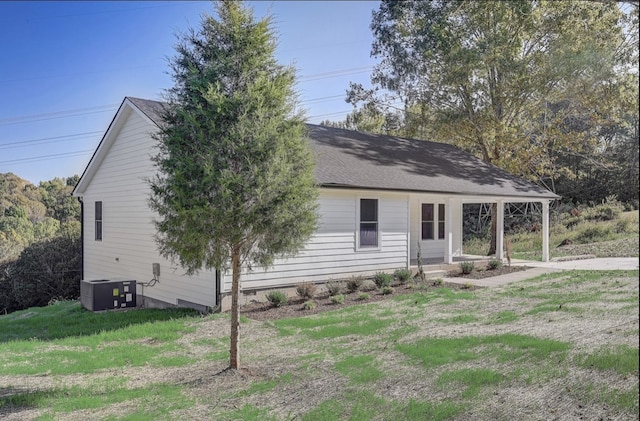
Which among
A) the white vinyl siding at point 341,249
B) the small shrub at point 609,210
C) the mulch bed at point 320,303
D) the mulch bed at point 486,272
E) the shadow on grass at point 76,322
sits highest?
the small shrub at point 609,210

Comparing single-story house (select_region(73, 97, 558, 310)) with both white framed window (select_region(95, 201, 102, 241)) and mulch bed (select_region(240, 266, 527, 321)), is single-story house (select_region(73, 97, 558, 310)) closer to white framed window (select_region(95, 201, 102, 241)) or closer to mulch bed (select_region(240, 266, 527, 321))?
white framed window (select_region(95, 201, 102, 241))

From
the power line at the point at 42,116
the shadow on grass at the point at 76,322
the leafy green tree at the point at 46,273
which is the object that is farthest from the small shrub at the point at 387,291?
the leafy green tree at the point at 46,273

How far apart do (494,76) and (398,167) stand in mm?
7469

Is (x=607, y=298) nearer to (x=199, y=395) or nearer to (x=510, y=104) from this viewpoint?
(x=199, y=395)

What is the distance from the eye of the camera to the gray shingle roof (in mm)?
11461

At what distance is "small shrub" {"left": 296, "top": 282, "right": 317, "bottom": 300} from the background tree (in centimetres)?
970

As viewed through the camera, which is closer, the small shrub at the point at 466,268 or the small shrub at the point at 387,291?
the small shrub at the point at 387,291

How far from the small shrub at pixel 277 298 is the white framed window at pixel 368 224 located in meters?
2.93

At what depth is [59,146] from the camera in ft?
21.0

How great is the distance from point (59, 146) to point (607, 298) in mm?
9117

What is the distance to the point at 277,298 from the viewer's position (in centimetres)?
932

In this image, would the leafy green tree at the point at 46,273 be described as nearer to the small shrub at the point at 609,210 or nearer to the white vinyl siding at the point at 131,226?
the white vinyl siding at the point at 131,226

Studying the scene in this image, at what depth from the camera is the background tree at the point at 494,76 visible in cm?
1530

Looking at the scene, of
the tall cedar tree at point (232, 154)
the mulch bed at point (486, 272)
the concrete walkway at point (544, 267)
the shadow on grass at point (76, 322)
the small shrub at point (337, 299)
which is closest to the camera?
the tall cedar tree at point (232, 154)
